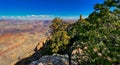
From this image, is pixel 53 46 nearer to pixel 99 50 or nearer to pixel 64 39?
pixel 64 39

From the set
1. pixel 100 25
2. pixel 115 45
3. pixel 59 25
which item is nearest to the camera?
pixel 115 45

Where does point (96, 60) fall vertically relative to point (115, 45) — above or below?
below

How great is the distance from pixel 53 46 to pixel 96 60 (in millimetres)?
51236

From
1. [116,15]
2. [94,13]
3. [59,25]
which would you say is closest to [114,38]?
[116,15]

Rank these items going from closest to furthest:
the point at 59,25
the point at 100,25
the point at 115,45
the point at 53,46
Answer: the point at 115,45 < the point at 100,25 < the point at 53,46 < the point at 59,25

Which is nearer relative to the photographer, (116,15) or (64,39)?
(116,15)

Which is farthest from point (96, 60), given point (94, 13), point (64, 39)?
point (64, 39)

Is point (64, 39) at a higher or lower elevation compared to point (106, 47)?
lower

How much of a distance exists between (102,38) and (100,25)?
3.37 feet

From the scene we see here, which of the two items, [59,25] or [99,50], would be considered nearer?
[99,50]

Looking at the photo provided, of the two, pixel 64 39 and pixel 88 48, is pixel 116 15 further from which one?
pixel 64 39

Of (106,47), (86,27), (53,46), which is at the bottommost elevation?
(53,46)

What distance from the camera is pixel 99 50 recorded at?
1798 centimetres

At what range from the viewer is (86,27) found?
18922mm
